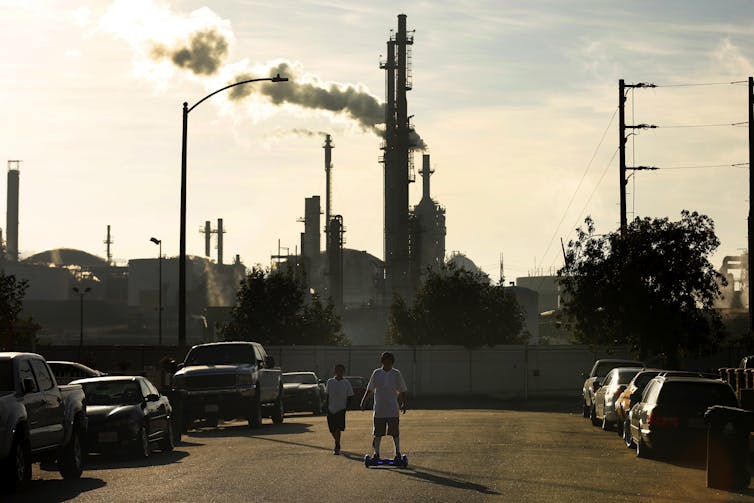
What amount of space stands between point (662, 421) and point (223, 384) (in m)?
14.3

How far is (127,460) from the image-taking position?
969 inches

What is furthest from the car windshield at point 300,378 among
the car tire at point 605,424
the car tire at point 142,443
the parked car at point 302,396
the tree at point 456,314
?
the tree at point 456,314

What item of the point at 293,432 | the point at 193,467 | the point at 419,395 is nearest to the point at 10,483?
the point at 193,467

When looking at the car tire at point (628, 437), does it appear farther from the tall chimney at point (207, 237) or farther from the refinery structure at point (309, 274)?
the tall chimney at point (207, 237)

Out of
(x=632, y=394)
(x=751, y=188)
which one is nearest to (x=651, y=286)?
(x=751, y=188)

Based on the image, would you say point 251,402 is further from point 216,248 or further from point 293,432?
point 216,248

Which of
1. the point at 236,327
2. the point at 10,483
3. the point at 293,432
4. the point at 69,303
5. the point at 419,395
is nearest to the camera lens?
the point at 10,483

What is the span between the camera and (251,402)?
3500 centimetres

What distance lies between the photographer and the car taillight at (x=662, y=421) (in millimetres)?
23906

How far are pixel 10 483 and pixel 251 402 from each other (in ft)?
57.9

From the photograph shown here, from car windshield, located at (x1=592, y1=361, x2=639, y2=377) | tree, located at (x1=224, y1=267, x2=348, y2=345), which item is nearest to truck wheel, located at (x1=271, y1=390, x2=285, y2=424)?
car windshield, located at (x1=592, y1=361, x2=639, y2=377)

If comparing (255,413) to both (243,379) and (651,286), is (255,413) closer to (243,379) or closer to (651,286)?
(243,379)

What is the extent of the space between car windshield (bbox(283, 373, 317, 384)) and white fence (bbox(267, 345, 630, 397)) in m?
19.9

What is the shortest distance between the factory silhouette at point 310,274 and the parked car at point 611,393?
195ft
